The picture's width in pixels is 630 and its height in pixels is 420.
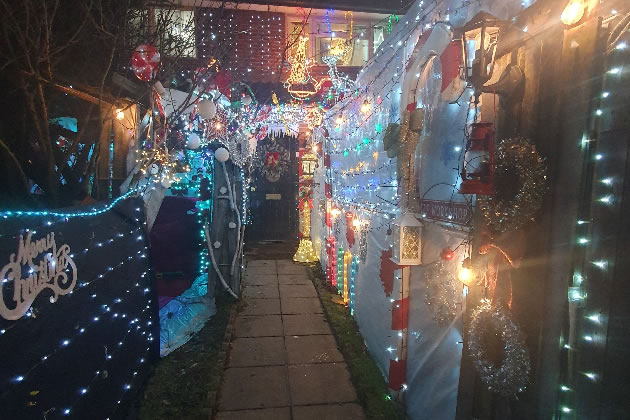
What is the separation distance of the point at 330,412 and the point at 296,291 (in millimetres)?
4955

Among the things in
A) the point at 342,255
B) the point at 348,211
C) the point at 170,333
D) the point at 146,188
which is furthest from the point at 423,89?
the point at 170,333

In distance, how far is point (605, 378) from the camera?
2068 mm

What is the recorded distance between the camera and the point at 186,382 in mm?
5184

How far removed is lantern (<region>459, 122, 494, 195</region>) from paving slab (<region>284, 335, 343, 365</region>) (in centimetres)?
434

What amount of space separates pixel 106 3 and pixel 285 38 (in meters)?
10.5

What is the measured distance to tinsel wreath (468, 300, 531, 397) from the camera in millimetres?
2453

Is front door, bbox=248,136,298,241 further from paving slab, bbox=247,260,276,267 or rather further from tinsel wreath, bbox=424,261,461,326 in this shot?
tinsel wreath, bbox=424,261,461,326

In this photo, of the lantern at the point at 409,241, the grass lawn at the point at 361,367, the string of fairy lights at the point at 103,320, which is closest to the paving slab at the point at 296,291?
the grass lawn at the point at 361,367

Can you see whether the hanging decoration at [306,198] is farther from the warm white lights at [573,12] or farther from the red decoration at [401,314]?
the warm white lights at [573,12]

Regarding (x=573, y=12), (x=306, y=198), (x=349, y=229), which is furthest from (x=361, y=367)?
(x=306, y=198)

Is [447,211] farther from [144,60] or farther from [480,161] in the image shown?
[144,60]

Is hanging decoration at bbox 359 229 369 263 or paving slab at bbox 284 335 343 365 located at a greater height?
hanging decoration at bbox 359 229 369 263

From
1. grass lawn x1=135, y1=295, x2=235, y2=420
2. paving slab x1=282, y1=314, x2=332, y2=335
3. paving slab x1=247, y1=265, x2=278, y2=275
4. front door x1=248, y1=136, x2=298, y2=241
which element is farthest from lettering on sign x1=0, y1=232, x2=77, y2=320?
front door x1=248, y1=136, x2=298, y2=241

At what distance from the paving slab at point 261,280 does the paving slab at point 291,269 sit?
56 centimetres
